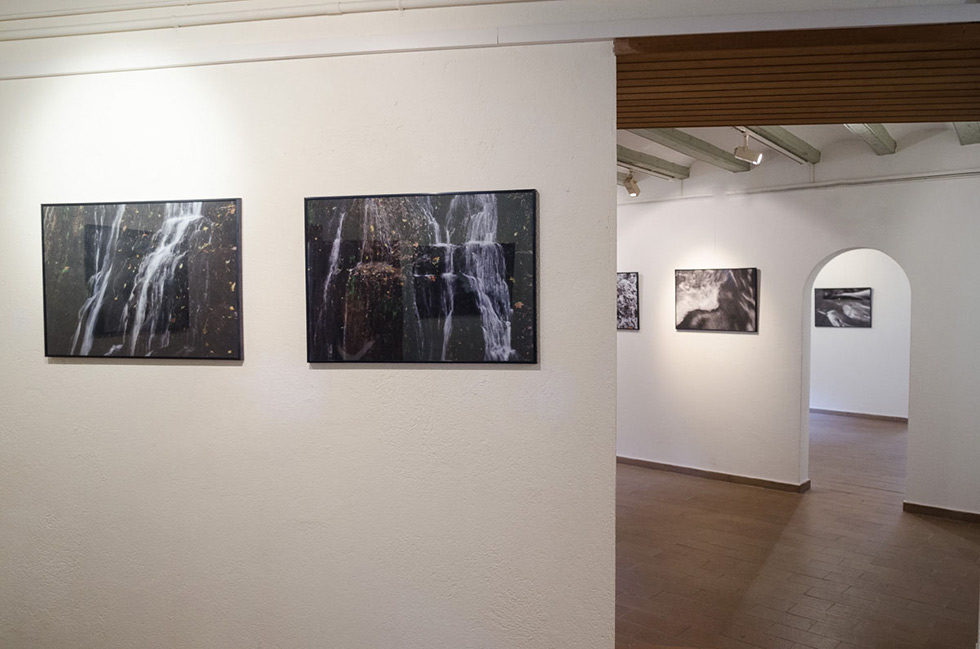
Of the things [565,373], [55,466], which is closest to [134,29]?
[55,466]

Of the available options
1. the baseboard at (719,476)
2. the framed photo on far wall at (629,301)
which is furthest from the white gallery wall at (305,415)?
the framed photo on far wall at (629,301)

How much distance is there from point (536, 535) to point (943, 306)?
202 inches

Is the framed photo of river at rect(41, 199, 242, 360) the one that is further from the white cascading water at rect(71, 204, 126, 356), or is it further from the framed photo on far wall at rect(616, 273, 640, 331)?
the framed photo on far wall at rect(616, 273, 640, 331)

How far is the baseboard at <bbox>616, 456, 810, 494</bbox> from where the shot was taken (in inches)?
276

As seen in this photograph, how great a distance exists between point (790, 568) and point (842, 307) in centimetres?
798

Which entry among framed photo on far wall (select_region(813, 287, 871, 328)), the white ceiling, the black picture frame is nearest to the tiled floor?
the black picture frame

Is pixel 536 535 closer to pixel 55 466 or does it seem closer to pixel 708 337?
pixel 55 466

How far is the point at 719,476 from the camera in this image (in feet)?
24.7

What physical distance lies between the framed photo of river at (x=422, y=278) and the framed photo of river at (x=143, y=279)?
0.42m

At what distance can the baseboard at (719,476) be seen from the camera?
701cm

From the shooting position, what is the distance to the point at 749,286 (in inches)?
285

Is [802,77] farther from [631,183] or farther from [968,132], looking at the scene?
[631,183]

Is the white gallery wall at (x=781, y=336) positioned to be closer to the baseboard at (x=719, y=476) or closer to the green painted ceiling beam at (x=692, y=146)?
the baseboard at (x=719, y=476)

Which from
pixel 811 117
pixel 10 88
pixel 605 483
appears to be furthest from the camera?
pixel 811 117
